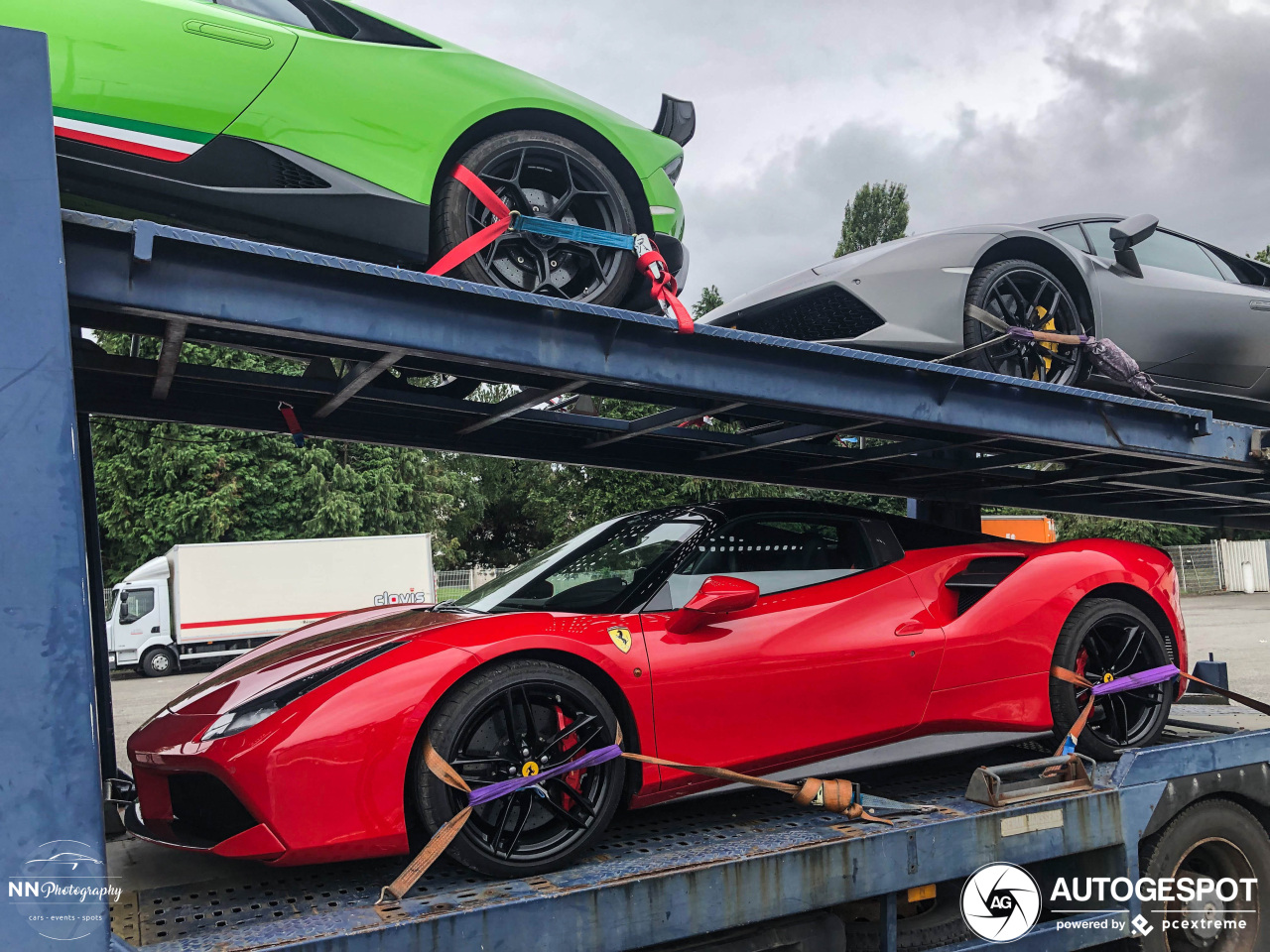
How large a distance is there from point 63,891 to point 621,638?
1589 millimetres

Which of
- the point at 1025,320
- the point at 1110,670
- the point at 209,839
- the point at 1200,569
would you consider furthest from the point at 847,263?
the point at 1200,569

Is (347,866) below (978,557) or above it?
below

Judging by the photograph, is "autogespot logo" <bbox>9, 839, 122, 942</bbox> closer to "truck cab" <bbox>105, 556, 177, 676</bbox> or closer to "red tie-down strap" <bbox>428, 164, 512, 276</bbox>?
"red tie-down strap" <bbox>428, 164, 512, 276</bbox>

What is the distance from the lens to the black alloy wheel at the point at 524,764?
2656 millimetres

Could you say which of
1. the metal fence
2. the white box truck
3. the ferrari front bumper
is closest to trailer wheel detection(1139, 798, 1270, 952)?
the ferrari front bumper

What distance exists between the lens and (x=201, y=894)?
261 cm

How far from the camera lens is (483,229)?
3.18 meters

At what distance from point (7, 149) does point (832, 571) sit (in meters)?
2.77

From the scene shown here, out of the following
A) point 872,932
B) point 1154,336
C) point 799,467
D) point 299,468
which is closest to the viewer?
point 872,932

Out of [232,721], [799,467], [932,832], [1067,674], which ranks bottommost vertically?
[932,832]

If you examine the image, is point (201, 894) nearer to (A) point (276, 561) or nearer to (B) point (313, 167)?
(B) point (313, 167)

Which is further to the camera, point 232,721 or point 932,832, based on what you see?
point 932,832

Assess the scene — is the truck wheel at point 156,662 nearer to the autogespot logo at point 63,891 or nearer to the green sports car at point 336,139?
the green sports car at point 336,139

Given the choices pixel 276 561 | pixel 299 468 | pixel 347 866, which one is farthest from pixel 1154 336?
pixel 299 468
